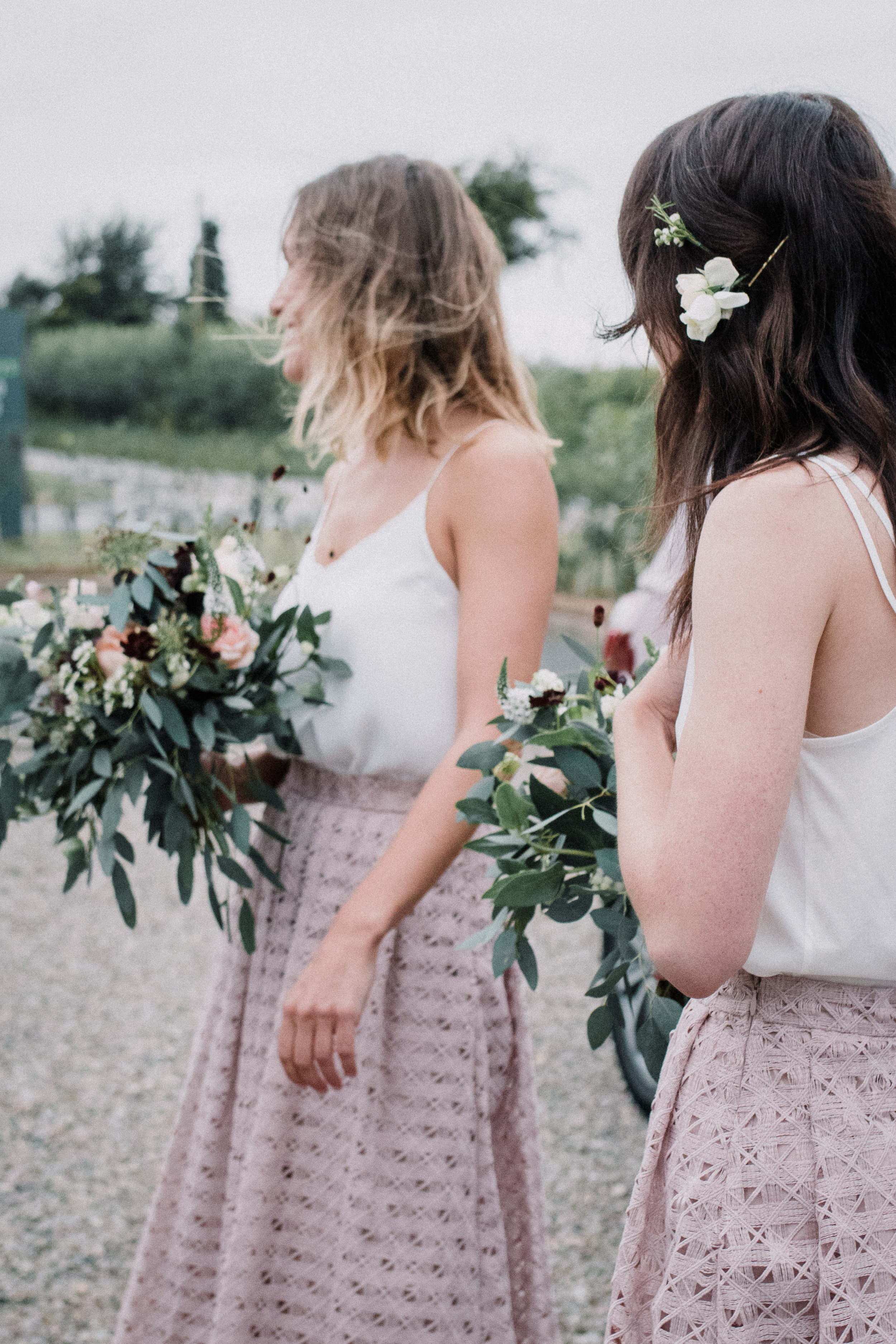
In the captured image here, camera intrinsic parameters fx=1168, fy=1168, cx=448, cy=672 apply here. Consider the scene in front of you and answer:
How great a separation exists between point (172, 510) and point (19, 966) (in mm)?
4739

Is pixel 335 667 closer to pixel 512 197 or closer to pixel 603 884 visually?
pixel 603 884

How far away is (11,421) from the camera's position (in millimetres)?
8961

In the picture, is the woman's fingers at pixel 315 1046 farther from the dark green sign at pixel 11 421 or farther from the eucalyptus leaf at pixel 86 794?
the dark green sign at pixel 11 421

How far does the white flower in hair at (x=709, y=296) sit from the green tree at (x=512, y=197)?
1.39 meters

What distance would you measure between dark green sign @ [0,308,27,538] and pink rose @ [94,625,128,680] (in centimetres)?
762

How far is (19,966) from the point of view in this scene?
15.1ft

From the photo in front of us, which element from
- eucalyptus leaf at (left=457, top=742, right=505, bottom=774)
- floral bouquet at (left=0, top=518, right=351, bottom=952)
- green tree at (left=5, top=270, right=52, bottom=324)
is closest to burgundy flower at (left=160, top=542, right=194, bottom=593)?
floral bouquet at (left=0, top=518, right=351, bottom=952)

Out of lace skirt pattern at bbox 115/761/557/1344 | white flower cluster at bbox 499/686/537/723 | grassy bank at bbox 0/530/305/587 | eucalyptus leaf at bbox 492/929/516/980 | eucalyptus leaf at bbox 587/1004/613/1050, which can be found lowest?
grassy bank at bbox 0/530/305/587

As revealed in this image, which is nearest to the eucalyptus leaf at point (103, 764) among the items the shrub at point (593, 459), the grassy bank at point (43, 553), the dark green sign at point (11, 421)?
the grassy bank at point (43, 553)

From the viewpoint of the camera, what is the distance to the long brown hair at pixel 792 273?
0.95 metres

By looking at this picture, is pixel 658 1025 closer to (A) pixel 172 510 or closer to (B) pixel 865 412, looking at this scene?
(B) pixel 865 412

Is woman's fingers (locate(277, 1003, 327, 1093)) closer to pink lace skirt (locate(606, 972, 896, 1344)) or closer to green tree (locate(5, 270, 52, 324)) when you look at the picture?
pink lace skirt (locate(606, 972, 896, 1344))

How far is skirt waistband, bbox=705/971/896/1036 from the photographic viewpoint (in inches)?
40.4

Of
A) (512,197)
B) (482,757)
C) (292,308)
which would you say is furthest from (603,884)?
(512,197)
